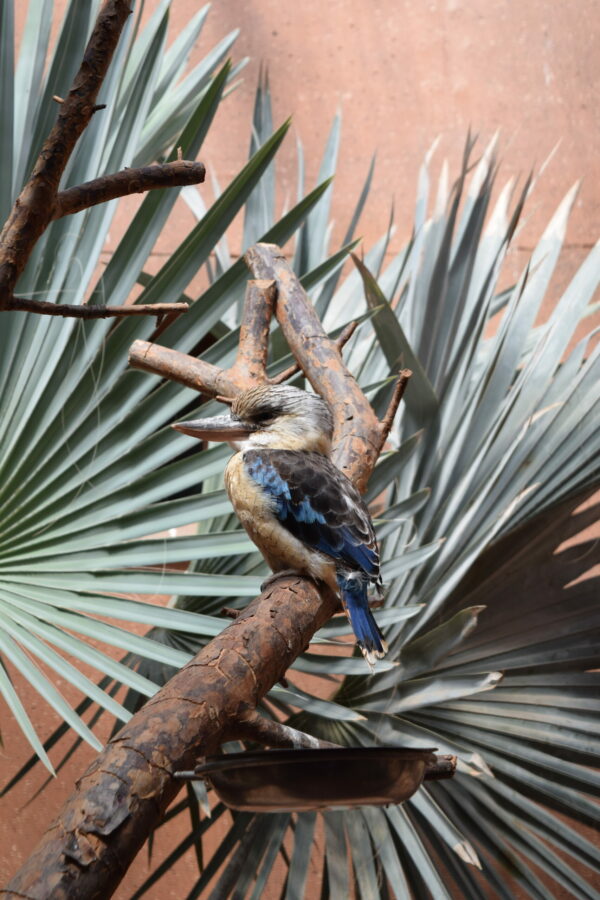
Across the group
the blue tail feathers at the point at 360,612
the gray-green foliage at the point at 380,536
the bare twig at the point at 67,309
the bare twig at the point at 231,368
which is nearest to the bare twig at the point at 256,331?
the bare twig at the point at 231,368

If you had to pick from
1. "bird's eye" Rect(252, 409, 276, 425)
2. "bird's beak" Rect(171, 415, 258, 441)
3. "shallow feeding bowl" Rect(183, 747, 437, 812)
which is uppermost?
"bird's eye" Rect(252, 409, 276, 425)

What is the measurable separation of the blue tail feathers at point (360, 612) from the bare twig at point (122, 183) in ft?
1.42

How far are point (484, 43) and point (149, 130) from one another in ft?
4.42

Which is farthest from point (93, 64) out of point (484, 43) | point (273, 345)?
point (484, 43)

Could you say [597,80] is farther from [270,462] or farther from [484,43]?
[270,462]

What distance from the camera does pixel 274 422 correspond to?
107 cm

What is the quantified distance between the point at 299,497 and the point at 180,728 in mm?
379

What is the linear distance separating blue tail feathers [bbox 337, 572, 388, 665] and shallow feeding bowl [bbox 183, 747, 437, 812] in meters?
0.29

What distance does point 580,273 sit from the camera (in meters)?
1.55

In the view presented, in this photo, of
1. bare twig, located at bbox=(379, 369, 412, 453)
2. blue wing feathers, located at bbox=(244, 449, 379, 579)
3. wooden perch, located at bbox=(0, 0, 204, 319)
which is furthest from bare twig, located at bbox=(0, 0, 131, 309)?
bare twig, located at bbox=(379, 369, 412, 453)

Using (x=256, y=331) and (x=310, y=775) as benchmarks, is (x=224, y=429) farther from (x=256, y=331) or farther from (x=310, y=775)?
(x=310, y=775)

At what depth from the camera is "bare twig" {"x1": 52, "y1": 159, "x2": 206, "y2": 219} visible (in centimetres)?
64

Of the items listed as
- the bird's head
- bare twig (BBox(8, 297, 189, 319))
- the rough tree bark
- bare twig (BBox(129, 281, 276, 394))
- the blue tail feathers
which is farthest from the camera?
bare twig (BBox(129, 281, 276, 394))

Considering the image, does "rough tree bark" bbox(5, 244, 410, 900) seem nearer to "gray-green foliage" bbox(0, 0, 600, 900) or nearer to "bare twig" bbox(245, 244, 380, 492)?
"bare twig" bbox(245, 244, 380, 492)
